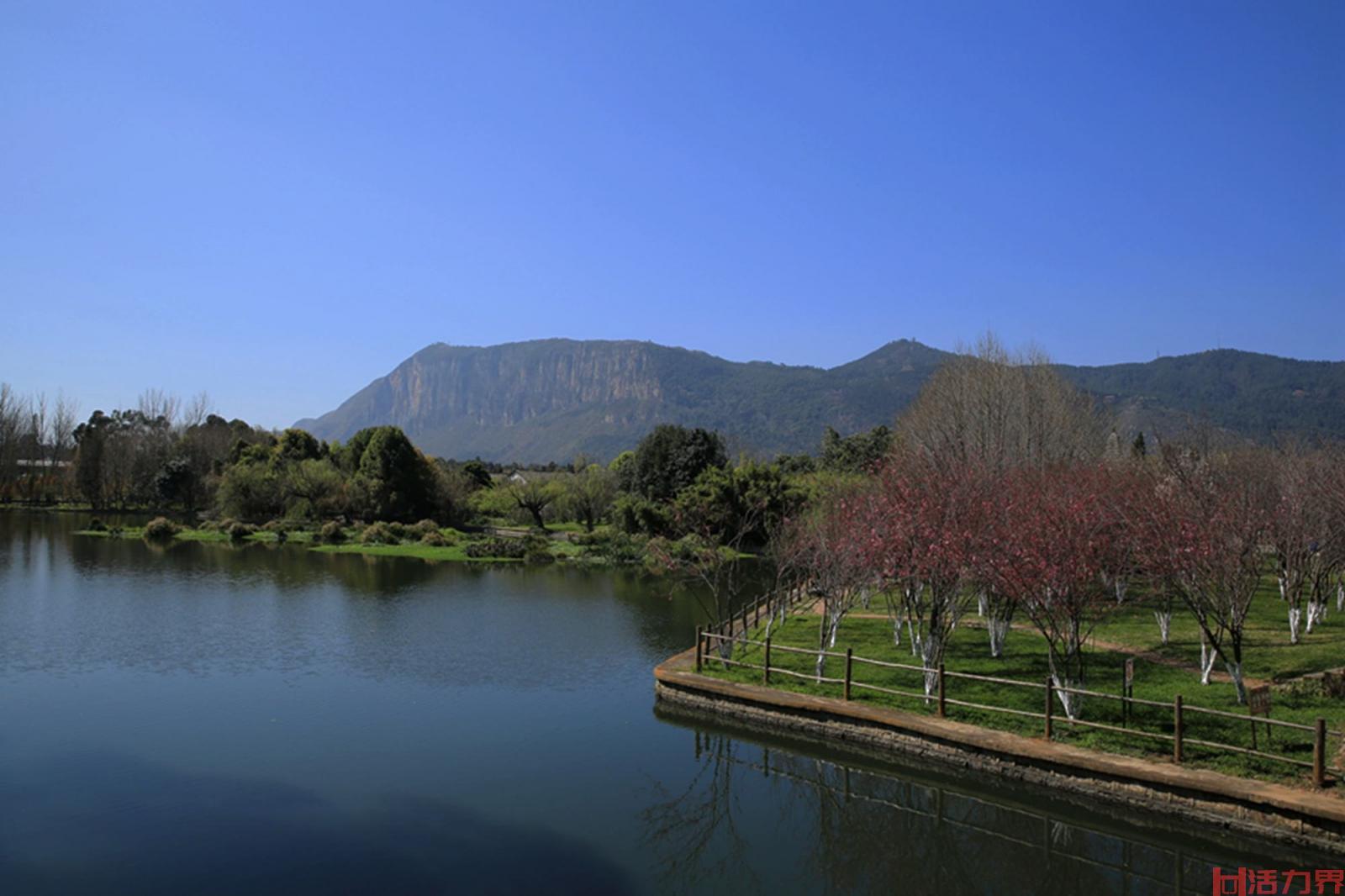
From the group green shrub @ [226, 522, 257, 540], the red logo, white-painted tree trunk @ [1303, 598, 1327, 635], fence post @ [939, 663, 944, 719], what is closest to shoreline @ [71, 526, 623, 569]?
green shrub @ [226, 522, 257, 540]

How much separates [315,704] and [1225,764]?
49.4ft

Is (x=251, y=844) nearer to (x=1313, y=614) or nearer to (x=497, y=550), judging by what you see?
(x=1313, y=614)

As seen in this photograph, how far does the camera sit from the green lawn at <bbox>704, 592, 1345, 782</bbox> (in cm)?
1315

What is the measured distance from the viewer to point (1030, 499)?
58.6ft

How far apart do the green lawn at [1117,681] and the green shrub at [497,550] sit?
21883mm

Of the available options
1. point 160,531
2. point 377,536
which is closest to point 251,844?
point 377,536

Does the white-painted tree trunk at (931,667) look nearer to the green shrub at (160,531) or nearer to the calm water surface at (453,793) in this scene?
the calm water surface at (453,793)

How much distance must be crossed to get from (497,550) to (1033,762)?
3424 centimetres

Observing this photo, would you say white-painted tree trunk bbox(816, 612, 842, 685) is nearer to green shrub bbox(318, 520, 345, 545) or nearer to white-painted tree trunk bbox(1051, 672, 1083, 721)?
white-painted tree trunk bbox(1051, 672, 1083, 721)

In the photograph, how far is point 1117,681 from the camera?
56.2 feet

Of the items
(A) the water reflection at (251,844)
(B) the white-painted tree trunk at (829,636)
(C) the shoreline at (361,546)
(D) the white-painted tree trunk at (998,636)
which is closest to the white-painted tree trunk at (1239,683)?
(D) the white-painted tree trunk at (998,636)

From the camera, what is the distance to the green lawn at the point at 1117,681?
43.1ft

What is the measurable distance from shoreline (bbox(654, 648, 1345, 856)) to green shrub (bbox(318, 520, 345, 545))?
35.1 meters

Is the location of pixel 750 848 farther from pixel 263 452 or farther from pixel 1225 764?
pixel 263 452
